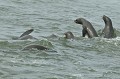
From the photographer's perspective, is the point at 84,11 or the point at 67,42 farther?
the point at 84,11

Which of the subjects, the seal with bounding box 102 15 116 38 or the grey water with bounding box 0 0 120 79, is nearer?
the grey water with bounding box 0 0 120 79

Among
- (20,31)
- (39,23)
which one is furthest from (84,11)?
(20,31)

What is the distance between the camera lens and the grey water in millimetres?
10219

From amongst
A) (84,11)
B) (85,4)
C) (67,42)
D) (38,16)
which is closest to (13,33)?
(67,42)

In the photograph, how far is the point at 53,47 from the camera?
42.2 ft

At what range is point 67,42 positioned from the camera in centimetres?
1373

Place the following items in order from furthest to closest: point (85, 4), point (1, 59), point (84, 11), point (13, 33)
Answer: point (85, 4) < point (84, 11) < point (13, 33) < point (1, 59)

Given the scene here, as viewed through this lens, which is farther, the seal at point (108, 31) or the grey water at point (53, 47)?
the seal at point (108, 31)

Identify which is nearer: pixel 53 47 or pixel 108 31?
pixel 53 47

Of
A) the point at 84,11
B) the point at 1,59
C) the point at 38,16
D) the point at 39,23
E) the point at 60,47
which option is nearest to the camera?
the point at 1,59

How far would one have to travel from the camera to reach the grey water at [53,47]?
33.5 ft

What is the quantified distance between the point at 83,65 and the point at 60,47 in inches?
80.7

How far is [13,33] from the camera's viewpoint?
49.7ft

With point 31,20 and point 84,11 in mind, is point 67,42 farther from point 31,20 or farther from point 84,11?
point 84,11
